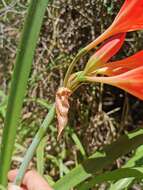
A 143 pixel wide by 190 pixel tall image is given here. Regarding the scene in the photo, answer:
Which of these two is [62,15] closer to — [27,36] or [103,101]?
[103,101]

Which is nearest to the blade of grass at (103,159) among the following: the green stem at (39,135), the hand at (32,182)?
the hand at (32,182)

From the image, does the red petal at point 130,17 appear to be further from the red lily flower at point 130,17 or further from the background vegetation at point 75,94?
the background vegetation at point 75,94

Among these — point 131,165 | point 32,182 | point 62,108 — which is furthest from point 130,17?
point 131,165

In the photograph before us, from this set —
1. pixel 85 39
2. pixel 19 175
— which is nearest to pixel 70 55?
pixel 85 39

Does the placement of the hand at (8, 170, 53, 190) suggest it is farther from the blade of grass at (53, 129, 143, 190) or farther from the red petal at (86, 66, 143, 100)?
the red petal at (86, 66, 143, 100)

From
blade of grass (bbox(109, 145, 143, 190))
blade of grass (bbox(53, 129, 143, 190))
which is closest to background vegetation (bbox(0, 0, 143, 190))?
blade of grass (bbox(109, 145, 143, 190))

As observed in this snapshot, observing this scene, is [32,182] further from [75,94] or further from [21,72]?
[75,94]
